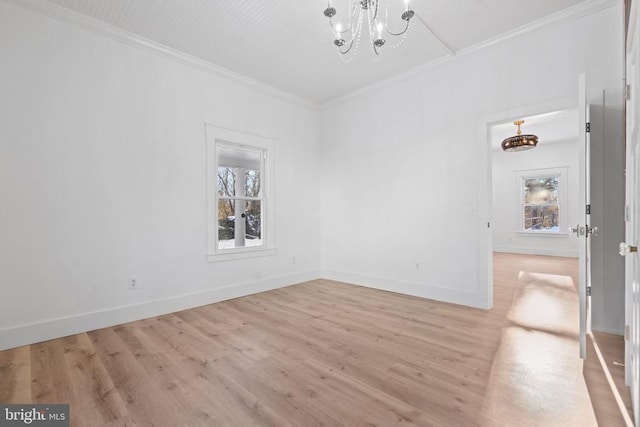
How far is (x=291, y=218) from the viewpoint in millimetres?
4918

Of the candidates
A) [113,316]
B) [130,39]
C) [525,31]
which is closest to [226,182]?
[130,39]

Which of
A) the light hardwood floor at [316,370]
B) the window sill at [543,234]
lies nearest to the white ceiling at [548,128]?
the window sill at [543,234]

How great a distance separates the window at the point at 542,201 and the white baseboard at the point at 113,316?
7.86 m

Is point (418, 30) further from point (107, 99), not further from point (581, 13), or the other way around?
point (107, 99)

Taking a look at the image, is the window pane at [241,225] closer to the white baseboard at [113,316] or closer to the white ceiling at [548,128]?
the white baseboard at [113,316]

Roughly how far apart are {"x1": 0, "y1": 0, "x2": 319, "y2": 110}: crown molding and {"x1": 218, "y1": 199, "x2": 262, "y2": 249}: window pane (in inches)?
65.8

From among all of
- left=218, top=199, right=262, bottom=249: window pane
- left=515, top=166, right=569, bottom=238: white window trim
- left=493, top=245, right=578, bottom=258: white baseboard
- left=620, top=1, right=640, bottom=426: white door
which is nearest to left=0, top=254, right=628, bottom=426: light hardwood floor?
left=620, top=1, right=640, bottom=426: white door

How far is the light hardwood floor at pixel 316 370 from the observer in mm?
1665

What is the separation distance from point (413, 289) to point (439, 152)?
1.83 m

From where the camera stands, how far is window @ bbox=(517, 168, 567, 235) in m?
8.05

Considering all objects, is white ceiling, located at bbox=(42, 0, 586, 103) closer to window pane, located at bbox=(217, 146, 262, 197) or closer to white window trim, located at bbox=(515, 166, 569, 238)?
window pane, located at bbox=(217, 146, 262, 197)

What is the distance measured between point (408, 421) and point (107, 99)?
12.3 ft

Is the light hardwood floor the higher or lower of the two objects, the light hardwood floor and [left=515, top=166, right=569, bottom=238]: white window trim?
the lower

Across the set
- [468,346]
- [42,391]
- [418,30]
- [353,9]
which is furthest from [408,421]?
[418,30]
